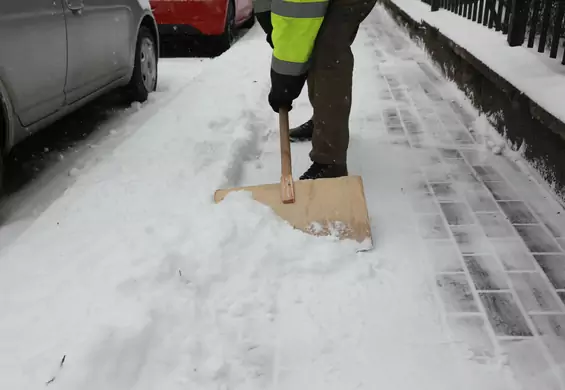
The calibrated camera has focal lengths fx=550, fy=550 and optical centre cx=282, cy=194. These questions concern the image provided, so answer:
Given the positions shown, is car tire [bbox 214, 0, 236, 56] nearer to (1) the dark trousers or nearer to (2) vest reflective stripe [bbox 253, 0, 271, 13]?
(2) vest reflective stripe [bbox 253, 0, 271, 13]

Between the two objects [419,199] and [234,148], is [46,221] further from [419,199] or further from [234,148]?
[419,199]

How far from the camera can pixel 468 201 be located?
9.44ft

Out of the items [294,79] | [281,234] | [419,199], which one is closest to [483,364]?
[281,234]

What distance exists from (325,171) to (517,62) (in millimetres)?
1629

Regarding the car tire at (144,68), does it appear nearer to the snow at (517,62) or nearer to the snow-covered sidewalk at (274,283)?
the snow-covered sidewalk at (274,283)

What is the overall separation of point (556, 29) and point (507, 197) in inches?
46.8

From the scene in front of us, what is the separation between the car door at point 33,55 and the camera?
2.67m

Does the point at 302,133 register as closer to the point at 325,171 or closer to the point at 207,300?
the point at 325,171

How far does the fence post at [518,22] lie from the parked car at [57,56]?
9.46ft

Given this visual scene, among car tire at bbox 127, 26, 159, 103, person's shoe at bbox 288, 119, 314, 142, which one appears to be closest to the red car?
car tire at bbox 127, 26, 159, 103

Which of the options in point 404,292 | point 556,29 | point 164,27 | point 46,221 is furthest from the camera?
point 164,27

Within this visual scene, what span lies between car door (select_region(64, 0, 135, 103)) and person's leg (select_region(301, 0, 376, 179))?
1527mm

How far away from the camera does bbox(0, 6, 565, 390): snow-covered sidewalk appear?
175 cm

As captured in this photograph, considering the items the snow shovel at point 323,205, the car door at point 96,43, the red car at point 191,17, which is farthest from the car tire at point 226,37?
the snow shovel at point 323,205
